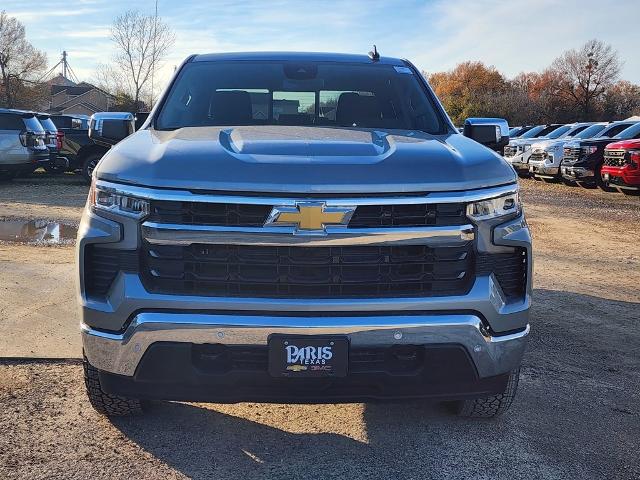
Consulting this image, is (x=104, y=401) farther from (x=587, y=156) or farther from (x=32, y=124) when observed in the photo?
(x=587, y=156)

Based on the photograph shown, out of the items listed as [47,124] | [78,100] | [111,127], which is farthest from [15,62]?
[111,127]

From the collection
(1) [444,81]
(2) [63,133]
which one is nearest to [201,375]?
(2) [63,133]

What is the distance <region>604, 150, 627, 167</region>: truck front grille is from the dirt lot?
10394 millimetres

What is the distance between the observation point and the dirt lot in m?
2.99

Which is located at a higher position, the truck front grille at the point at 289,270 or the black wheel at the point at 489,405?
the truck front grille at the point at 289,270

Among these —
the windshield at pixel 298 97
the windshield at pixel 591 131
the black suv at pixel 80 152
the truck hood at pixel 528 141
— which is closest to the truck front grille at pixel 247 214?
the windshield at pixel 298 97

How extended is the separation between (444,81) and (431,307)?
287 ft

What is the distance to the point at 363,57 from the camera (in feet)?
15.2

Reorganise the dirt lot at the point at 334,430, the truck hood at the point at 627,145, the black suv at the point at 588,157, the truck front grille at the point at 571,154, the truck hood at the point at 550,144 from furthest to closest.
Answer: the truck hood at the point at 550,144, the truck front grille at the point at 571,154, the black suv at the point at 588,157, the truck hood at the point at 627,145, the dirt lot at the point at 334,430

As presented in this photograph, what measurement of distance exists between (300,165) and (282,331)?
0.67m

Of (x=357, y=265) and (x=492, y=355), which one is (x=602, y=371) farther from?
(x=357, y=265)

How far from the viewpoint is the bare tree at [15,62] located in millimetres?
54406

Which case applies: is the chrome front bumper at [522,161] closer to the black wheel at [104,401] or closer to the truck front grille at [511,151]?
the truck front grille at [511,151]

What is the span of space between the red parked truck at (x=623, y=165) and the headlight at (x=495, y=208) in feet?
41.2
